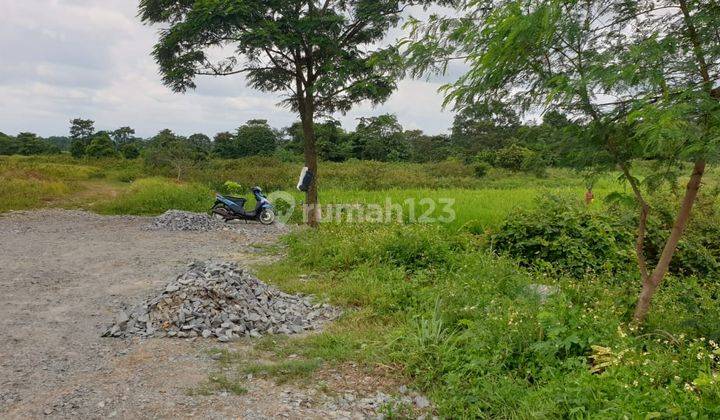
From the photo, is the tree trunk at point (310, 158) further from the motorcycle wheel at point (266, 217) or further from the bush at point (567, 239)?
the bush at point (567, 239)

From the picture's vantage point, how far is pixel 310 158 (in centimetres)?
1038

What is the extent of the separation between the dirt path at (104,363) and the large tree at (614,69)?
2393 mm

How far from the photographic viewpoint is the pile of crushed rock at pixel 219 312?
4.27 metres

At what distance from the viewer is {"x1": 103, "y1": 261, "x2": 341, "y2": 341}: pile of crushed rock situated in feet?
14.0

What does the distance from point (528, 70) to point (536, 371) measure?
7.09 ft

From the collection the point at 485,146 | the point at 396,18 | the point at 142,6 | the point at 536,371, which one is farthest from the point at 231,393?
the point at 485,146

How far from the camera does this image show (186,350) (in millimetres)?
3922

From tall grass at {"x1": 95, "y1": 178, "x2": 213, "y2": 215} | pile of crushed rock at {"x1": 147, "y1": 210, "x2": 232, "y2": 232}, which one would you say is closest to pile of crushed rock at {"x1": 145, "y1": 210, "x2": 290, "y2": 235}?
pile of crushed rock at {"x1": 147, "y1": 210, "x2": 232, "y2": 232}

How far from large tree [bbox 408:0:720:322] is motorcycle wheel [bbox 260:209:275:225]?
25.7 ft

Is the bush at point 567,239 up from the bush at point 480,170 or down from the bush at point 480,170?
down

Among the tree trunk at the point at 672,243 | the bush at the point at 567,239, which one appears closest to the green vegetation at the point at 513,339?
the tree trunk at the point at 672,243

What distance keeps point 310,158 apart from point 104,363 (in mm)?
7193

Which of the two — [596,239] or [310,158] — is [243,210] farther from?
[596,239]

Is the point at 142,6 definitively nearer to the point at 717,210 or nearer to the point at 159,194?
the point at 159,194
